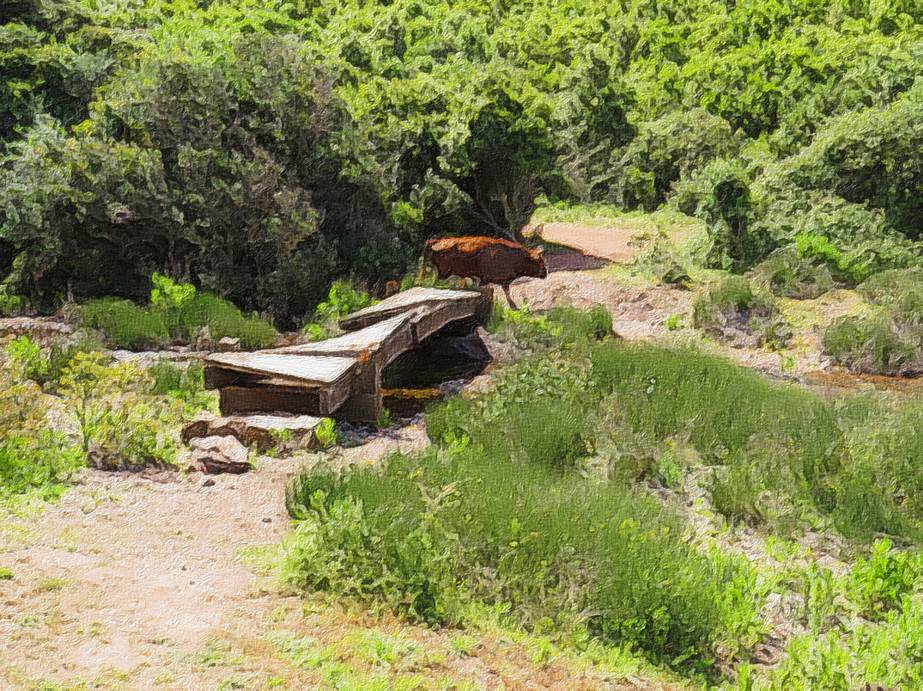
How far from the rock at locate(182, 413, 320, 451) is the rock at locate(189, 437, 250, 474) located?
240 mm

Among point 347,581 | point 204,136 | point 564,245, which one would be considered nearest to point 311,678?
point 347,581

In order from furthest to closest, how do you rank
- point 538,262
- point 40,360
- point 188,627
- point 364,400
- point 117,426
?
point 538,262 < point 40,360 < point 364,400 < point 117,426 < point 188,627

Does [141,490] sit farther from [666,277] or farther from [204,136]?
[666,277]

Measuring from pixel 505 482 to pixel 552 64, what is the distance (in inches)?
1201

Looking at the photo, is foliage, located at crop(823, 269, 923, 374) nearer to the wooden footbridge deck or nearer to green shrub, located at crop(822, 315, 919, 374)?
green shrub, located at crop(822, 315, 919, 374)

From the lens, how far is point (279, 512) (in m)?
5.57

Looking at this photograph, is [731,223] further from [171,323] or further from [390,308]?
[171,323]

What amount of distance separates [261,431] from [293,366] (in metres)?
0.86

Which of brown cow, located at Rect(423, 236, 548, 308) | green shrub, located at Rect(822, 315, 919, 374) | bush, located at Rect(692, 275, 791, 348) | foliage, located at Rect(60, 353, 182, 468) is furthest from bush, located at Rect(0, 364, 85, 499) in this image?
bush, located at Rect(692, 275, 791, 348)

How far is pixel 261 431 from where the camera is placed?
684 centimetres

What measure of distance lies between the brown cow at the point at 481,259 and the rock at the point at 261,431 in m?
6.28

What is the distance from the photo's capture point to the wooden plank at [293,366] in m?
7.25

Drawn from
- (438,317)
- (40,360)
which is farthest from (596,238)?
(40,360)

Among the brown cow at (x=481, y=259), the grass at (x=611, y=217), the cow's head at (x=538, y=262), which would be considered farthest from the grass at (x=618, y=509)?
the grass at (x=611, y=217)
